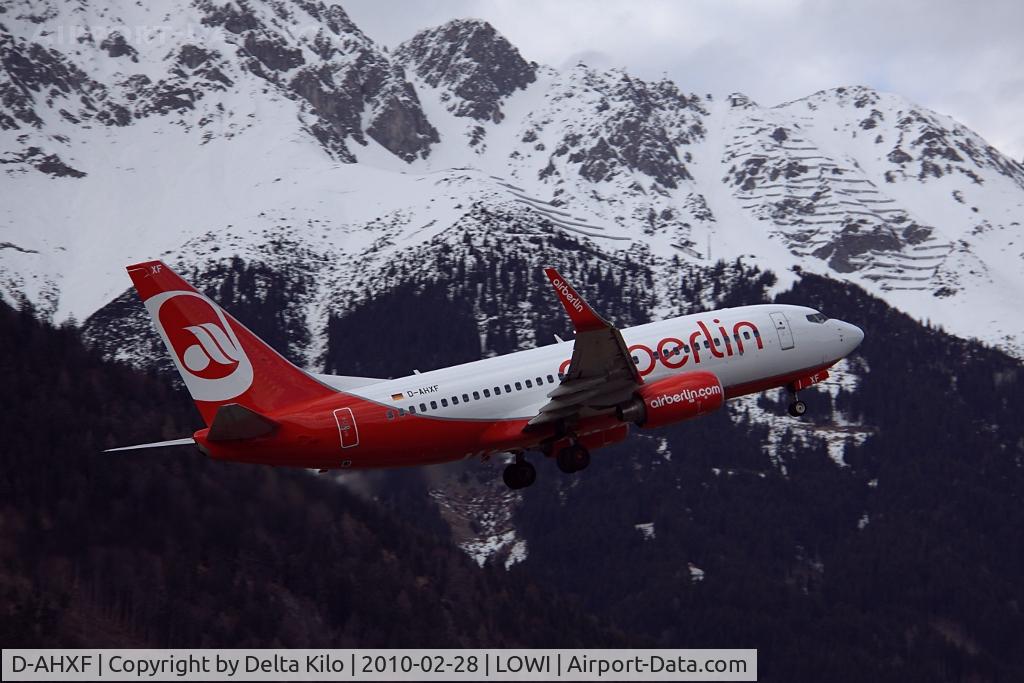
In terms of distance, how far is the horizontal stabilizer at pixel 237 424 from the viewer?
182ft

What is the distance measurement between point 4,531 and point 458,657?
5581 cm

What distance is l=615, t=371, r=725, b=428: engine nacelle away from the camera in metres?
62.2

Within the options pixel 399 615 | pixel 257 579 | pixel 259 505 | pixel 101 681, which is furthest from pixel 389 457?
pixel 399 615

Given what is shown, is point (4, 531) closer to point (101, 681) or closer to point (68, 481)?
point (68, 481)

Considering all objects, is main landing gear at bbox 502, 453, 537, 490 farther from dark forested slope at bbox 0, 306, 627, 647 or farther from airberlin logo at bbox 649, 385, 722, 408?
dark forested slope at bbox 0, 306, 627, 647

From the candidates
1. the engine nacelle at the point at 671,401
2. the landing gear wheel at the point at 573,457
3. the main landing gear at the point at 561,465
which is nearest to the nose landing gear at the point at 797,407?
the engine nacelle at the point at 671,401

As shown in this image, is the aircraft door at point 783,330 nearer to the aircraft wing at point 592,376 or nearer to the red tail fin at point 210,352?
the aircraft wing at point 592,376

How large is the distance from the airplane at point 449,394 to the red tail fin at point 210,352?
46 mm

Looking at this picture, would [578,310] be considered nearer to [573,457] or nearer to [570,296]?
[570,296]

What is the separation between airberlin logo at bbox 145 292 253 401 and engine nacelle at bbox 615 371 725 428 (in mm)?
16417

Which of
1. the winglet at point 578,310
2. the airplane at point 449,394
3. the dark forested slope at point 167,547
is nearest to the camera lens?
the winglet at point 578,310

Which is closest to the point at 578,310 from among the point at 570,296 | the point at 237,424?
the point at 570,296

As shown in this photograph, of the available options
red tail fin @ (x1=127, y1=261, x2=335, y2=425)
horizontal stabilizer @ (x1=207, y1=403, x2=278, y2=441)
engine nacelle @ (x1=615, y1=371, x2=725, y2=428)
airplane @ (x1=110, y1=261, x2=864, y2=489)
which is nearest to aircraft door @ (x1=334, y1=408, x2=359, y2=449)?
airplane @ (x1=110, y1=261, x2=864, y2=489)

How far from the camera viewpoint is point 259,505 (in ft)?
372
